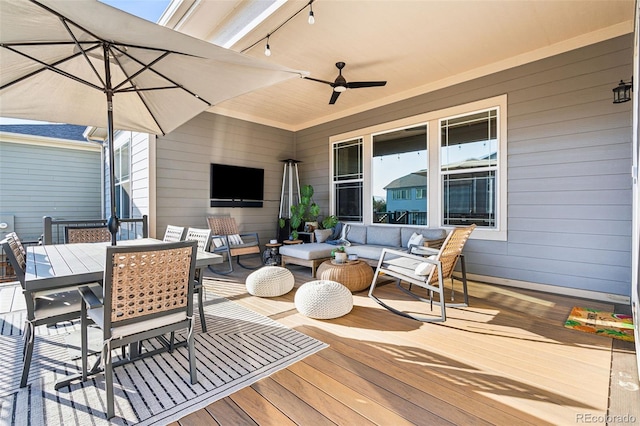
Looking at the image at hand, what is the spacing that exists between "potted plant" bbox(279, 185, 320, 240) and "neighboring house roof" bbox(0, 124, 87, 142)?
5.71 metres

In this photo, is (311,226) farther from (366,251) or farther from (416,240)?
(416,240)

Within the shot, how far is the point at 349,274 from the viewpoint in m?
3.89

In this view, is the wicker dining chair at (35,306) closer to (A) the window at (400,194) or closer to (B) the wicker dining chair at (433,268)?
(B) the wicker dining chair at (433,268)

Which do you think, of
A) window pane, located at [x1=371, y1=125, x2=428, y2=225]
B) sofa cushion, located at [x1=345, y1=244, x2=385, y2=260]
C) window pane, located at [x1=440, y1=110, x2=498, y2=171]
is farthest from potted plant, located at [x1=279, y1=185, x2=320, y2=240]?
window pane, located at [x1=440, y1=110, x2=498, y2=171]

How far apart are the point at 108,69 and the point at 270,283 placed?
8.80 feet

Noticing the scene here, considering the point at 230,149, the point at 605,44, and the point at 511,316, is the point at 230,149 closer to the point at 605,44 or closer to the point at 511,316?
the point at 511,316

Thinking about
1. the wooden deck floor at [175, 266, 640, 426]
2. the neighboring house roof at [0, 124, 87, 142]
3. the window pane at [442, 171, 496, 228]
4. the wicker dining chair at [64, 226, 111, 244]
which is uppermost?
the neighboring house roof at [0, 124, 87, 142]

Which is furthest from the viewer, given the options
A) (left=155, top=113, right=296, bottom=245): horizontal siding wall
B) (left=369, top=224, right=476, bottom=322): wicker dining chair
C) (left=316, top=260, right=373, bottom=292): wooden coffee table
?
(left=155, top=113, right=296, bottom=245): horizontal siding wall

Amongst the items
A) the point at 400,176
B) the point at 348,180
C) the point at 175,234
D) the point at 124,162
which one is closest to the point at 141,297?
the point at 175,234

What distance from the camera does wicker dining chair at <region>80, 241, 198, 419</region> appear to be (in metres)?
1.61

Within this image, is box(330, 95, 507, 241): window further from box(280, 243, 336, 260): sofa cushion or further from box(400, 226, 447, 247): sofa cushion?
box(280, 243, 336, 260): sofa cushion

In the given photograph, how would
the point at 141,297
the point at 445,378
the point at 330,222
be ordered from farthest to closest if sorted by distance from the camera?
the point at 330,222 → the point at 445,378 → the point at 141,297

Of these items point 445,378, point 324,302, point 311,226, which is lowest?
point 445,378

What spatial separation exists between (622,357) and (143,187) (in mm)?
6514
